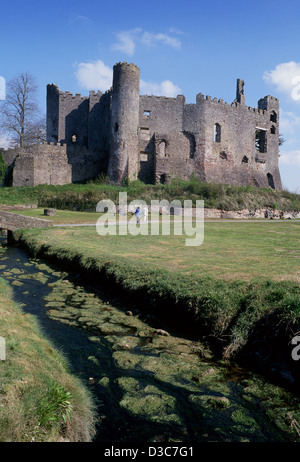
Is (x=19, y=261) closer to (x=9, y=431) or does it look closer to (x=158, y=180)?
(x=9, y=431)

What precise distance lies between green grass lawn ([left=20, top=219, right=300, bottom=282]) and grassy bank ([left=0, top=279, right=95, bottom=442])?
14.0ft

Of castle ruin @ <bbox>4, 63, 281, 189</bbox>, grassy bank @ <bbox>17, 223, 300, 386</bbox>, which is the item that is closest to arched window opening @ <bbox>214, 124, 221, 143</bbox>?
castle ruin @ <bbox>4, 63, 281, 189</bbox>

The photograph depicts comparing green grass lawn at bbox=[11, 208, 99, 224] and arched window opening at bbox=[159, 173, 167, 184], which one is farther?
arched window opening at bbox=[159, 173, 167, 184]

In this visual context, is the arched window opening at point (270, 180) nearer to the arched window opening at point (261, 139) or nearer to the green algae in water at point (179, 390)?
the arched window opening at point (261, 139)

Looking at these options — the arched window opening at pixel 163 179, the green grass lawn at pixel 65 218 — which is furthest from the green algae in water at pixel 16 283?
the arched window opening at pixel 163 179

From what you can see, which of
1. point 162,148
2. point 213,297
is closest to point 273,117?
point 162,148

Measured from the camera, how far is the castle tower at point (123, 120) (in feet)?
120

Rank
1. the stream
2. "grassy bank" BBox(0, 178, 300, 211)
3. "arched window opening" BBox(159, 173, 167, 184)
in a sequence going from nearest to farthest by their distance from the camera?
the stream
"grassy bank" BBox(0, 178, 300, 211)
"arched window opening" BBox(159, 173, 167, 184)

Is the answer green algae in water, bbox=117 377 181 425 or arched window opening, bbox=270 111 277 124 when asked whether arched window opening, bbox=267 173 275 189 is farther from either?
green algae in water, bbox=117 377 181 425

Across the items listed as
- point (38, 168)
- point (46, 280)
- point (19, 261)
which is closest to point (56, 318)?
point (46, 280)

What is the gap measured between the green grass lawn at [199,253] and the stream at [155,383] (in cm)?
227

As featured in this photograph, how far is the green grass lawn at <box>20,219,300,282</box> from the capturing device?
849 centimetres

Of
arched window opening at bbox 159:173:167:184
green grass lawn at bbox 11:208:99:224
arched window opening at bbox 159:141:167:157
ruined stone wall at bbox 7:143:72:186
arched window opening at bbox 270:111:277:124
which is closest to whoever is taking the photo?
green grass lawn at bbox 11:208:99:224
